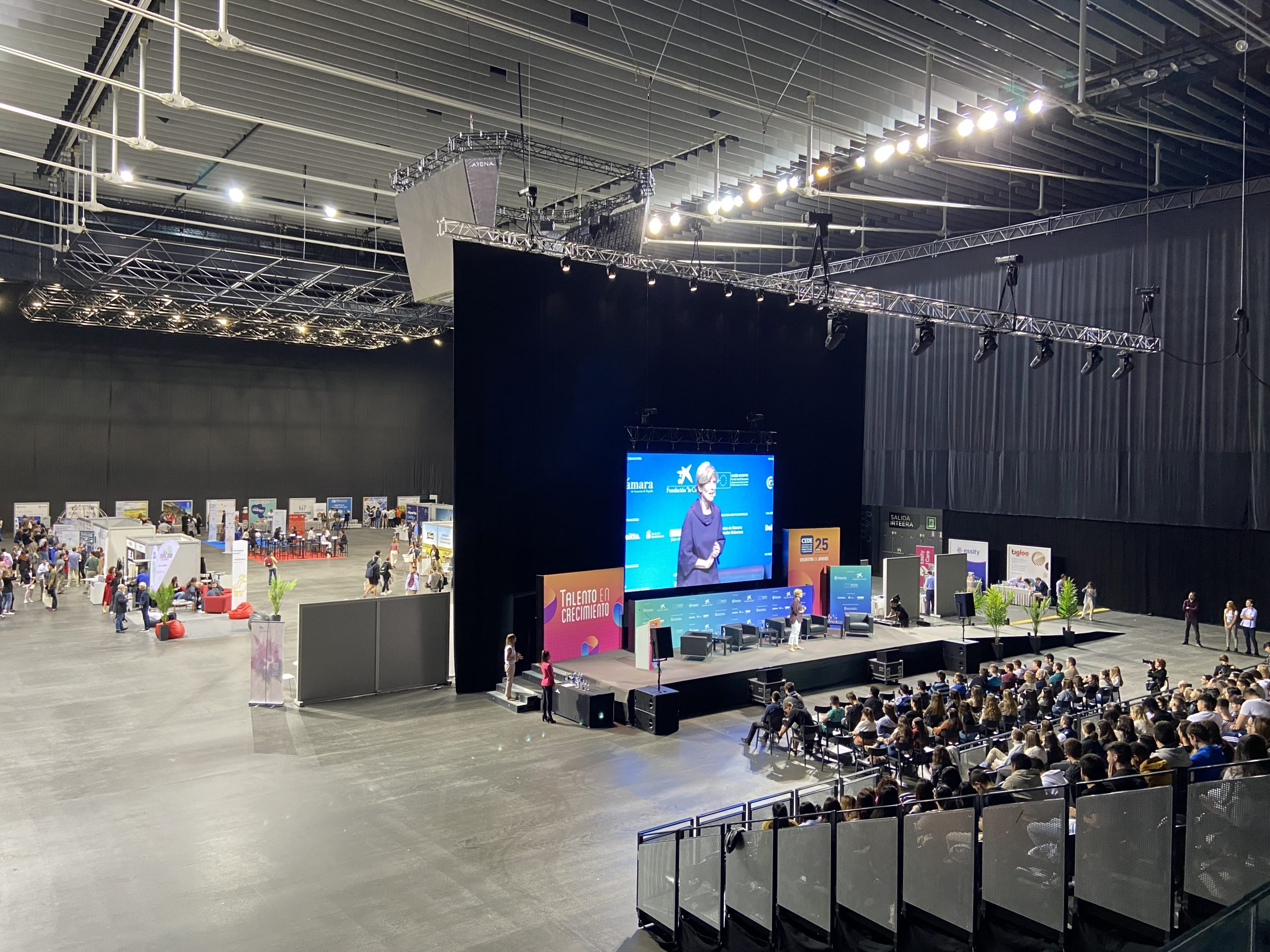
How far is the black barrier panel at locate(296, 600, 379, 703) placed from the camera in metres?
13.5

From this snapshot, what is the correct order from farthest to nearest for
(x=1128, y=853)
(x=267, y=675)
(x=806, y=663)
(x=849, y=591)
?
(x=849, y=591) < (x=806, y=663) < (x=267, y=675) < (x=1128, y=853)

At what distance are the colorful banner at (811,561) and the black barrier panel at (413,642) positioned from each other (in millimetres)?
7578

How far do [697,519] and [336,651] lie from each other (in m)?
7.08

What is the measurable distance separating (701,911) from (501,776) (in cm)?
449

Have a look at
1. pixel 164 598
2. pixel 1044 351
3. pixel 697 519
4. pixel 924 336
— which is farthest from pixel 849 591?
pixel 164 598

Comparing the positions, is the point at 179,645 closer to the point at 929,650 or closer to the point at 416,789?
the point at 416,789

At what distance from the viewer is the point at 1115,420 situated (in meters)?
22.7

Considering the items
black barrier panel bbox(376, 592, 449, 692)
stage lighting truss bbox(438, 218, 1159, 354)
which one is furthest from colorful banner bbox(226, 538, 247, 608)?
stage lighting truss bbox(438, 218, 1159, 354)

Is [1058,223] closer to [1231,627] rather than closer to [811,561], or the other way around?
[1231,627]

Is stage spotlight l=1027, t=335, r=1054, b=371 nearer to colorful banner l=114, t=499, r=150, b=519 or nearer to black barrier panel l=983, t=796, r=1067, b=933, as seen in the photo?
black barrier panel l=983, t=796, r=1067, b=933

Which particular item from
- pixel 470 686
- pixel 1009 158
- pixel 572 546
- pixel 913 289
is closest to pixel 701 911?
pixel 470 686

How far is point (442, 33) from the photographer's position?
41.9 ft

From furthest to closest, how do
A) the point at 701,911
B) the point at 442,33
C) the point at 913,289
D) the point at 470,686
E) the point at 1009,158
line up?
1. the point at 913,289
2. the point at 1009,158
3. the point at 470,686
4. the point at 442,33
5. the point at 701,911

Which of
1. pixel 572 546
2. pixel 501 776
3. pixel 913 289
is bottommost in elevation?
pixel 501 776
